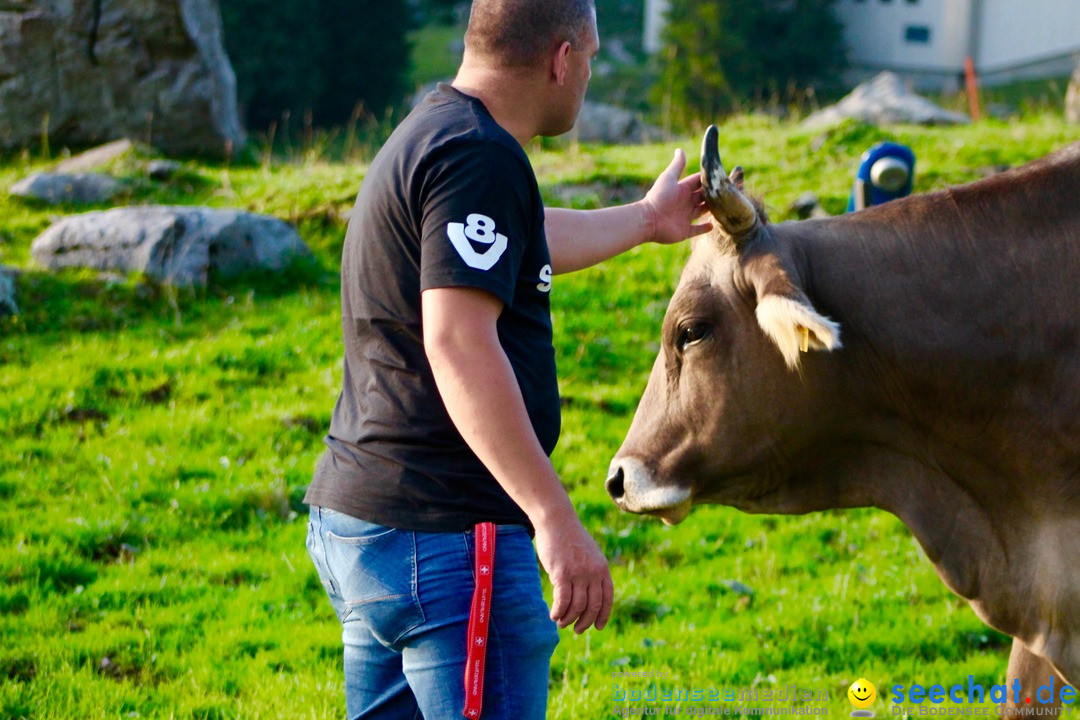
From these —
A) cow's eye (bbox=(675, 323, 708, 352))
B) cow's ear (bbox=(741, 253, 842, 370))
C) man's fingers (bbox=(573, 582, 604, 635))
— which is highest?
cow's ear (bbox=(741, 253, 842, 370))

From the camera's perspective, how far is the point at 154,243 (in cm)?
887

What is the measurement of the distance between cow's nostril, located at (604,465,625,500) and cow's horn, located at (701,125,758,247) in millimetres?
817

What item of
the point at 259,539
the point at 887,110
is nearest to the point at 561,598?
the point at 259,539

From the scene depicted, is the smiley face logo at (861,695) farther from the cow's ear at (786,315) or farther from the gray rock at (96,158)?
the gray rock at (96,158)

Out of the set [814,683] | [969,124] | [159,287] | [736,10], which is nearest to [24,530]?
[159,287]

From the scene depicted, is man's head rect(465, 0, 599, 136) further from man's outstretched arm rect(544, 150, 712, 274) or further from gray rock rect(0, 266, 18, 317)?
gray rock rect(0, 266, 18, 317)

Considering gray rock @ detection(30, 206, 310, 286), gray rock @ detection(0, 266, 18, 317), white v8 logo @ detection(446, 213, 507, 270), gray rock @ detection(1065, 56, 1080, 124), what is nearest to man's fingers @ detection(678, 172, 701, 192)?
white v8 logo @ detection(446, 213, 507, 270)

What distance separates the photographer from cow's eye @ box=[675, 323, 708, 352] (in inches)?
150

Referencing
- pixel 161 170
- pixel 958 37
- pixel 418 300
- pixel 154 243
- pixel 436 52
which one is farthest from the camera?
pixel 436 52

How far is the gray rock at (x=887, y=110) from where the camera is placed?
1344 centimetres

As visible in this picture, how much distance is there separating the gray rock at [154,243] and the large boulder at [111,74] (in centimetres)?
351

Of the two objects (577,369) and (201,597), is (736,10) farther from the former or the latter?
(201,597)

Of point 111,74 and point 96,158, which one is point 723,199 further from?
point 111,74

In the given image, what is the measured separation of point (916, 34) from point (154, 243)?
3673 centimetres
